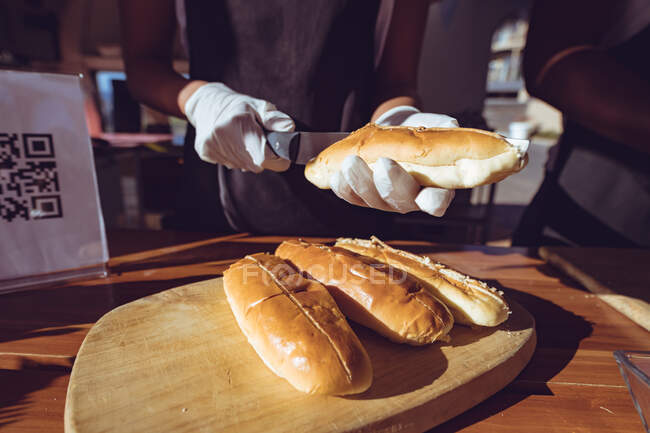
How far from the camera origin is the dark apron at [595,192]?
7.61 feet

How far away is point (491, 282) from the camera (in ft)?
5.72

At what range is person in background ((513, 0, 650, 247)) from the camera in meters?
2.17

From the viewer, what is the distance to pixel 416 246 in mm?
2152

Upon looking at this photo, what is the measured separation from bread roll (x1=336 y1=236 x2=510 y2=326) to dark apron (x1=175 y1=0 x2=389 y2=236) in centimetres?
91

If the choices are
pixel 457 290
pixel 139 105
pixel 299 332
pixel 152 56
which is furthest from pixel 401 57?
pixel 139 105

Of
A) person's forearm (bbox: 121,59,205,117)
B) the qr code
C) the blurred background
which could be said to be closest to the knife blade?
the qr code

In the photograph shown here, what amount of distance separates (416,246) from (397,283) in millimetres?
939

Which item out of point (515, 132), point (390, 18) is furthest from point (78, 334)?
point (515, 132)

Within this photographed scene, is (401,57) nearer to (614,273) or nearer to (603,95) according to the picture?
(603,95)

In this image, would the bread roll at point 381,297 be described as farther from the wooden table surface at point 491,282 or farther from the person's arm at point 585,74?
the person's arm at point 585,74

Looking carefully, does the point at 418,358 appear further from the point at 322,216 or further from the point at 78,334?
the point at 322,216

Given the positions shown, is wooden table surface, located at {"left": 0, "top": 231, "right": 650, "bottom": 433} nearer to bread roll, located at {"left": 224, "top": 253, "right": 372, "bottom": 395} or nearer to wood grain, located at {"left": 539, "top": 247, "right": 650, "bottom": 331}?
wood grain, located at {"left": 539, "top": 247, "right": 650, "bottom": 331}

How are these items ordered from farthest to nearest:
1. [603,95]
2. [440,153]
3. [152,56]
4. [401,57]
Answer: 1. [401,57]
2. [152,56]
3. [603,95]
4. [440,153]

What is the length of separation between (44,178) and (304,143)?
41.6 inches
